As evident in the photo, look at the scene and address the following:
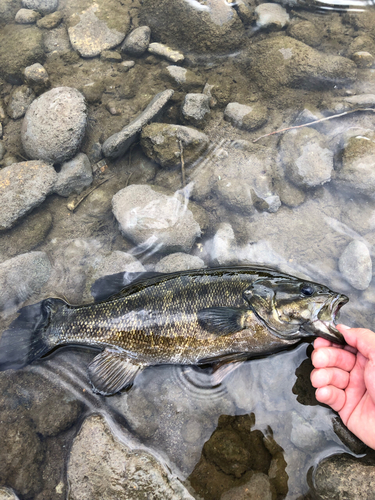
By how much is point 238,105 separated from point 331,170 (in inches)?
70.8

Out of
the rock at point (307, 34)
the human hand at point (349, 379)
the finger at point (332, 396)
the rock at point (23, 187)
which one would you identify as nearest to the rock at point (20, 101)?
the rock at point (23, 187)

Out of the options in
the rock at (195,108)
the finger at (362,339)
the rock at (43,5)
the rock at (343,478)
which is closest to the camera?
the rock at (343,478)

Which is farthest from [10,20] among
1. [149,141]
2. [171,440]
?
[171,440]

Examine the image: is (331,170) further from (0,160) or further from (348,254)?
(0,160)

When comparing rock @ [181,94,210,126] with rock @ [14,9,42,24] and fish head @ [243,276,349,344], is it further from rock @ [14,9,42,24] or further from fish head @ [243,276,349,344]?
rock @ [14,9,42,24]

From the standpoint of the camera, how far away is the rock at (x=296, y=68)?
4.83 metres

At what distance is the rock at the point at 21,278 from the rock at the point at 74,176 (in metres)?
1.08

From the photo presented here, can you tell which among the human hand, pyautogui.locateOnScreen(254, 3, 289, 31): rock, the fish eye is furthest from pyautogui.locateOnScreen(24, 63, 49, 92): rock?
the human hand

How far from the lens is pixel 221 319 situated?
3201 millimetres

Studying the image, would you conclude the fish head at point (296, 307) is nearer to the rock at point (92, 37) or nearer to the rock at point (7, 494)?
the rock at point (7, 494)

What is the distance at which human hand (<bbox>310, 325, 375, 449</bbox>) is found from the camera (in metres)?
2.86

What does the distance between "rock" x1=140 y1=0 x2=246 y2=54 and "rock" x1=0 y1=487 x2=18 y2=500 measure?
21.9ft

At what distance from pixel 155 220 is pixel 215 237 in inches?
33.5

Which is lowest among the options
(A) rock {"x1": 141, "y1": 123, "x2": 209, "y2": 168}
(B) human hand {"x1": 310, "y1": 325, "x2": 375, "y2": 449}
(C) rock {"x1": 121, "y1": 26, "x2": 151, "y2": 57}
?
(B) human hand {"x1": 310, "y1": 325, "x2": 375, "y2": 449}
